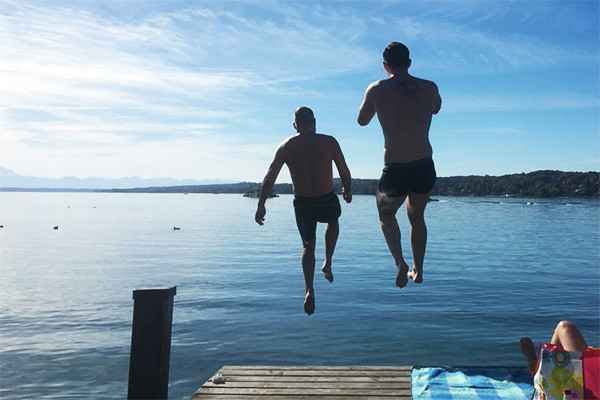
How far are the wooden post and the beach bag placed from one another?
6.45 metres

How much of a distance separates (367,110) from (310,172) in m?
1.06

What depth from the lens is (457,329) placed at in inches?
1602

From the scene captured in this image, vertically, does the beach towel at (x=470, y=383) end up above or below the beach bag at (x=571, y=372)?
below

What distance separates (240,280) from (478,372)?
5187 cm

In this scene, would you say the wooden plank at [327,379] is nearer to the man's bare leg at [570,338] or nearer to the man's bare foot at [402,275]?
the man's bare leg at [570,338]

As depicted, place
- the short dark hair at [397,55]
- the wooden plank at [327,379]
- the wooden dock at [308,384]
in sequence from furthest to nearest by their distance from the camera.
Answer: the wooden plank at [327,379] → the wooden dock at [308,384] → the short dark hair at [397,55]

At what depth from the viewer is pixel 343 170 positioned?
309 inches

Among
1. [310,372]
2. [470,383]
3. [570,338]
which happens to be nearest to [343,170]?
[570,338]

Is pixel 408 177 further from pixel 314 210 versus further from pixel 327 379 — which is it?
pixel 327 379

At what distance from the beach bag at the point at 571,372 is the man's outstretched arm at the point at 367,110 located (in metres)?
4.04

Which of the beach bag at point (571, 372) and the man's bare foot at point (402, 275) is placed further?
the beach bag at point (571, 372)

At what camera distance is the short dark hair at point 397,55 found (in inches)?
295

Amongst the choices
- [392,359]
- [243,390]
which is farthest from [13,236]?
[243,390]

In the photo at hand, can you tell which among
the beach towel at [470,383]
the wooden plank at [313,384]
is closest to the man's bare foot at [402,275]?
the beach towel at [470,383]
